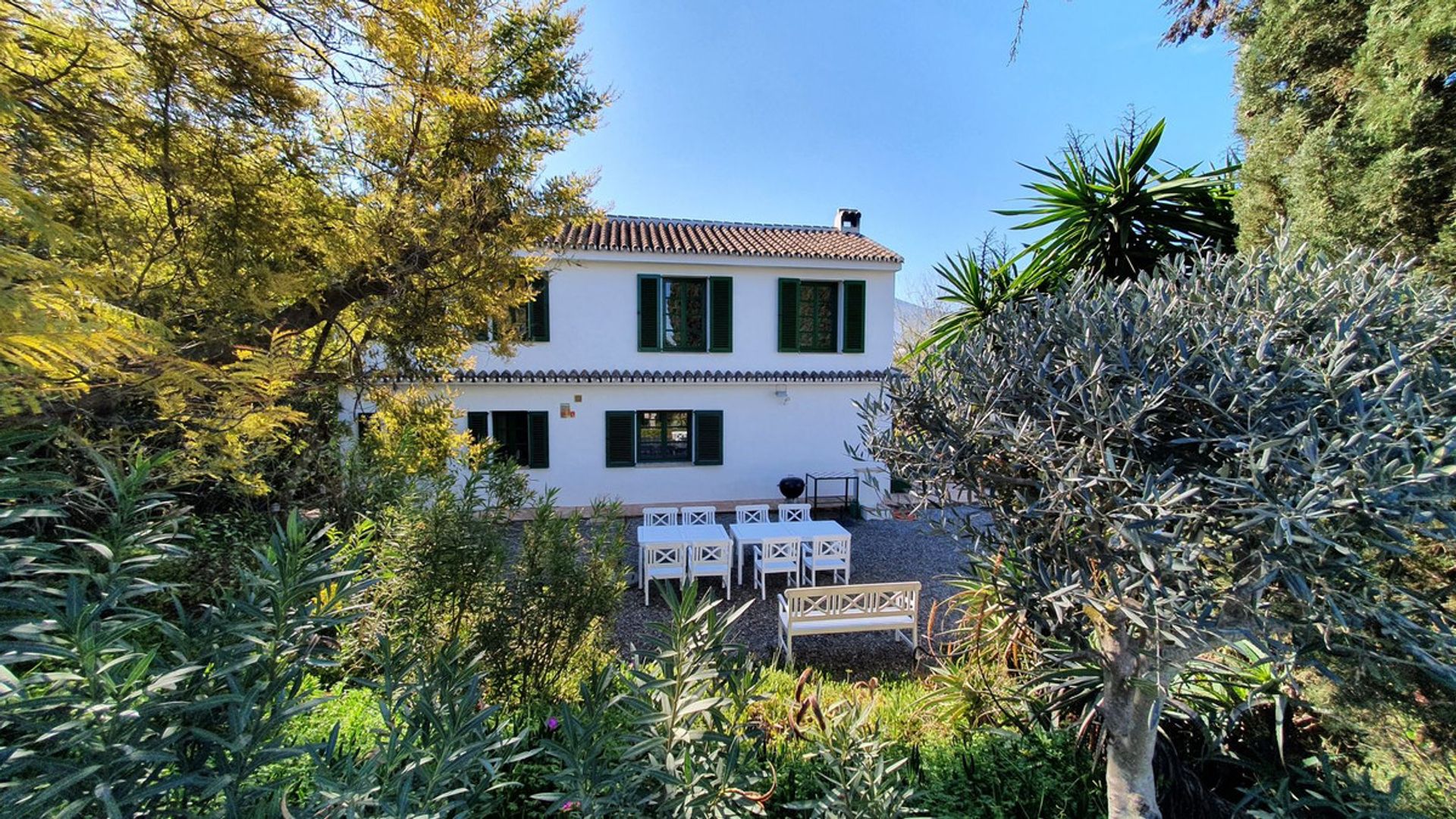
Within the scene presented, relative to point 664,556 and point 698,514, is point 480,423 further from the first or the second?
point 664,556

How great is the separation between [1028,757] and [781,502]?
8830 mm

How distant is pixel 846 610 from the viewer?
19.0ft

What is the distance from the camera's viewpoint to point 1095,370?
194 centimetres

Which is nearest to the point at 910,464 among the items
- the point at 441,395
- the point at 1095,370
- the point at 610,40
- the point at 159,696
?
the point at 1095,370

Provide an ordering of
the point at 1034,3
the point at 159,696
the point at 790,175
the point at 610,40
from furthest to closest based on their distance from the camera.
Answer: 1. the point at 790,175
2. the point at 610,40
3. the point at 1034,3
4. the point at 159,696

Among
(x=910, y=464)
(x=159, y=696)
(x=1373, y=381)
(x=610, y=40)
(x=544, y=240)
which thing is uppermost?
(x=610, y=40)

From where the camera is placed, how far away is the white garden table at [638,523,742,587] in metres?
7.18

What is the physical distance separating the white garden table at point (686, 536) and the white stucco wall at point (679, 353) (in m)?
4.53

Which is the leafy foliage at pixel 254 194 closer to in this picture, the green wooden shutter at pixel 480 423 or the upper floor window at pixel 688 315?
the green wooden shutter at pixel 480 423

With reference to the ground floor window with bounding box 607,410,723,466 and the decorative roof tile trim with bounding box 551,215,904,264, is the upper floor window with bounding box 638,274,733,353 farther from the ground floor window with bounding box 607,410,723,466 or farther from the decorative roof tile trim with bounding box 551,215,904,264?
the ground floor window with bounding box 607,410,723,466

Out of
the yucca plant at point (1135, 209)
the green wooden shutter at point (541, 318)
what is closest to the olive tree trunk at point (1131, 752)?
the yucca plant at point (1135, 209)

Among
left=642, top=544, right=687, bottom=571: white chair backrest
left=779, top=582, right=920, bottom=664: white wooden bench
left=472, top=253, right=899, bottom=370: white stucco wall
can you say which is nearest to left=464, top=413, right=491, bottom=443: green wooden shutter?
left=472, top=253, right=899, bottom=370: white stucco wall

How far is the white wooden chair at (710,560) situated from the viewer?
7.07 metres

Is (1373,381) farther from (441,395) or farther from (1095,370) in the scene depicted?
(441,395)
